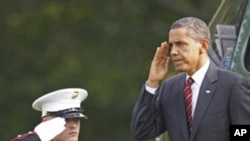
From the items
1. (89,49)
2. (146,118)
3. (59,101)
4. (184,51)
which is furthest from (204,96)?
(89,49)

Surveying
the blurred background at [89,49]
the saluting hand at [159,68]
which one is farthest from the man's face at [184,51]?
the blurred background at [89,49]

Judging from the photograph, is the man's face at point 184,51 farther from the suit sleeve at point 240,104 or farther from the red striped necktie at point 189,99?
the suit sleeve at point 240,104

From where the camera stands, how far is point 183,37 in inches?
419

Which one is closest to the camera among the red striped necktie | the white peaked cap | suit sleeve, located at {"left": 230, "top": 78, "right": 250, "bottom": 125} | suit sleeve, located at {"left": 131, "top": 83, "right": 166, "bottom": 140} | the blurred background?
suit sleeve, located at {"left": 230, "top": 78, "right": 250, "bottom": 125}

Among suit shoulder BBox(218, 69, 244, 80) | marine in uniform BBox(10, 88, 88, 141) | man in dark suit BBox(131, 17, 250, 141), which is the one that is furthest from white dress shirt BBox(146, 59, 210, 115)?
marine in uniform BBox(10, 88, 88, 141)

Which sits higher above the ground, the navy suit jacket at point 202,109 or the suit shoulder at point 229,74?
the suit shoulder at point 229,74

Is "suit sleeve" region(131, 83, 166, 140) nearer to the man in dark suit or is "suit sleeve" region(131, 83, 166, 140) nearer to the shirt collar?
the man in dark suit

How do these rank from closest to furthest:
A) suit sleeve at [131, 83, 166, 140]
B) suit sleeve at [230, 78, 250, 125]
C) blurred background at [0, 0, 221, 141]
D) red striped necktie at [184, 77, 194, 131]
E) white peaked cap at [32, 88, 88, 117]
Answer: suit sleeve at [230, 78, 250, 125] < red striped necktie at [184, 77, 194, 131] < suit sleeve at [131, 83, 166, 140] < white peaked cap at [32, 88, 88, 117] < blurred background at [0, 0, 221, 141]

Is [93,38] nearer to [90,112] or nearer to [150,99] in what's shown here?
[90,112]

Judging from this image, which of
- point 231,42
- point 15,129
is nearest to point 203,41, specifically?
point 231,42

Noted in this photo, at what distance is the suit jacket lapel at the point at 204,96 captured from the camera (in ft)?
35.0

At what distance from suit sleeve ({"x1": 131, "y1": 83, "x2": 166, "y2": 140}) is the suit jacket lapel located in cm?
35

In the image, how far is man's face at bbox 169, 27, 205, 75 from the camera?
1061 cm

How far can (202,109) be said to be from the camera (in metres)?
10.7
